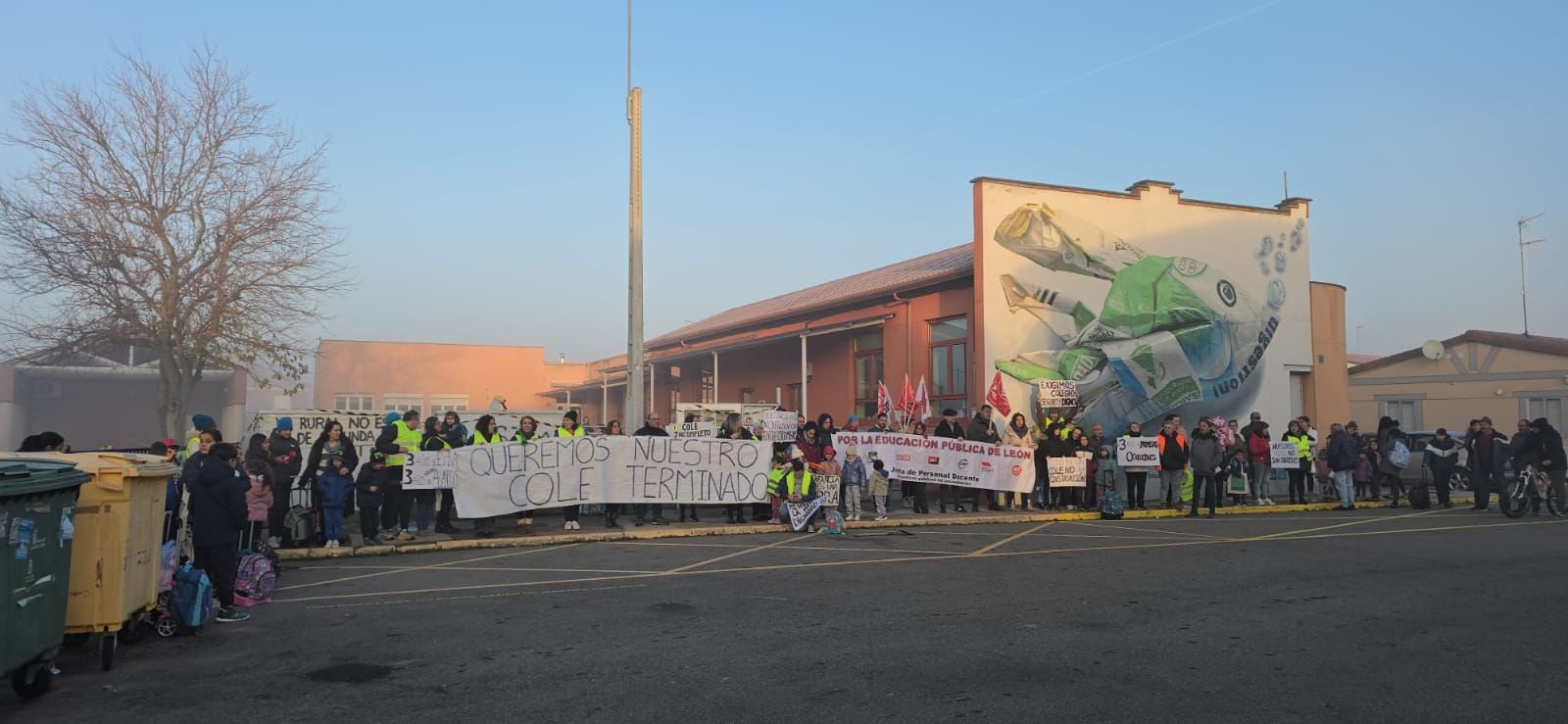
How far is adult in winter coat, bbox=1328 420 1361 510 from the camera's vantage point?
66.6 ft

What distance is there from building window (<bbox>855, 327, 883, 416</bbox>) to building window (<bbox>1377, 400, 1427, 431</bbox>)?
25.9 metres

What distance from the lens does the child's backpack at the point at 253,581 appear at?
936 centimetres

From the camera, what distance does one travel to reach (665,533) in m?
15.2

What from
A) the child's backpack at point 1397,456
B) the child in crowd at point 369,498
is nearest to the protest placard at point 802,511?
the child in crowd at point 369,498

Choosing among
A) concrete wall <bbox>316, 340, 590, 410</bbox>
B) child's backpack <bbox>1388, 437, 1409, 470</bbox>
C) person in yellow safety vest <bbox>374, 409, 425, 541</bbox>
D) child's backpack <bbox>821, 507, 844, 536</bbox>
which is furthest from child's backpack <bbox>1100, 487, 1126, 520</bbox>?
concrete wall <bbox>316, 340, 590, 410</bbox>

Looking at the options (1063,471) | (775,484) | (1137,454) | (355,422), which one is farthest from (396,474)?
(1137,454)

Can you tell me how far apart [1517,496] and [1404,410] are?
1103 inches

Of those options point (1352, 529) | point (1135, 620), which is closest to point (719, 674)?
point (1135, 620)

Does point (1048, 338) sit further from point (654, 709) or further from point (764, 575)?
point (654, 709)

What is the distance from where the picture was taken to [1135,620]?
325 inches

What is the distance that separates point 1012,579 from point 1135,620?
2233mm

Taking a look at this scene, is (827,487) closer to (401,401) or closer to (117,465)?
(117,465)

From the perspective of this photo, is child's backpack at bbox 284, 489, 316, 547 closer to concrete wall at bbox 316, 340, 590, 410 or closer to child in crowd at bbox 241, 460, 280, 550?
child in crowd at bbox 241, 460, 280, 550

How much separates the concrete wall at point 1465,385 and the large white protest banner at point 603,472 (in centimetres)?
3490
